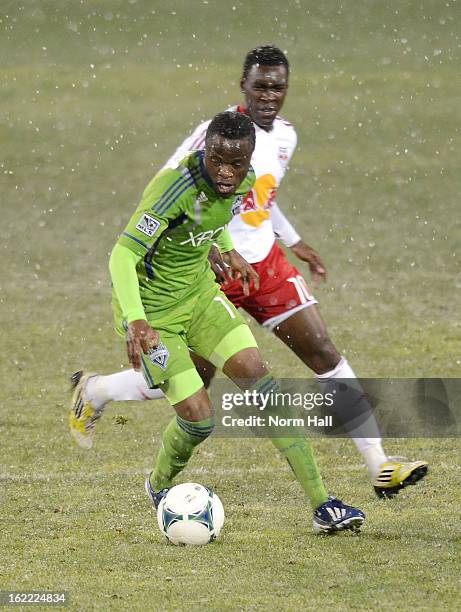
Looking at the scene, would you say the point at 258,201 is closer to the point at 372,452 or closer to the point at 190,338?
the point at 190,338

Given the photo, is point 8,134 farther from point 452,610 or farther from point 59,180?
point 452,610

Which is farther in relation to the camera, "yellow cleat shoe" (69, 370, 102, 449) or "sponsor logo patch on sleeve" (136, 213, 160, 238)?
"yellow cleat shoe" (69, 370, 102, 449)

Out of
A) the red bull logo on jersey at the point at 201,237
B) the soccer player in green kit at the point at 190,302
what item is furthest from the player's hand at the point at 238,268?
the red bull logo on jersey at the point at 201,237

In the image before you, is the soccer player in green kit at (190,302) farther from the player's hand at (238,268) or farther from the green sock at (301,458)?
the player's hand at (238,268)

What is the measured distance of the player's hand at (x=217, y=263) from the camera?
22.3ft

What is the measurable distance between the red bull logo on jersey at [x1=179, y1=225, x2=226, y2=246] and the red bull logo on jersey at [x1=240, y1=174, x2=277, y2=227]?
103 cm

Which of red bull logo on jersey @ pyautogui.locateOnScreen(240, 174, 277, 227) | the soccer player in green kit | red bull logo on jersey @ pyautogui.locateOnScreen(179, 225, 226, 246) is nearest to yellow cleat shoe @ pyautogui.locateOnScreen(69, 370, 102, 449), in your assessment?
the soccer player in green kit

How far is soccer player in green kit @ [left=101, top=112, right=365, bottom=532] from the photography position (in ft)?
20.0

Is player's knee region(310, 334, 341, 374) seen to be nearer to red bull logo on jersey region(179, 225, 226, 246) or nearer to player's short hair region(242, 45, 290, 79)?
red bull logo on jersey region(179, 225, 226, 246)

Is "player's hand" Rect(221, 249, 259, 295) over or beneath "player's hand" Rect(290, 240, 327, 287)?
over

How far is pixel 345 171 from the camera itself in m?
19.2

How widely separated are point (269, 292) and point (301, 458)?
50.5 inches

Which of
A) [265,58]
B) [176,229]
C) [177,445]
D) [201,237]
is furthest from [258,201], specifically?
[177,445]

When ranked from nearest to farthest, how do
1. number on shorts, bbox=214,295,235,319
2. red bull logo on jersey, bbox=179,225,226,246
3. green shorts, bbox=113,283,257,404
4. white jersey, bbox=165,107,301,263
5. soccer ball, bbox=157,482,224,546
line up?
1. soccer ball, bbox=157,482,224,546
2. green shorts, bbox=113,283,257,404
3. red bull logo on jersey, bbox=179,225,226,246
4. number on shorts, bbox=214,295,235,319
5. white jersey, bbox=165,107,301,263
